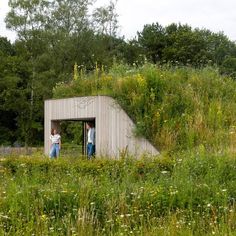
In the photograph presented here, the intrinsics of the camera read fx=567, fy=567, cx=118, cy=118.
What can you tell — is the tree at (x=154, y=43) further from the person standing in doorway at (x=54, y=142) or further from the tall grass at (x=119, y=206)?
the tall grass at (x=119, y=206)

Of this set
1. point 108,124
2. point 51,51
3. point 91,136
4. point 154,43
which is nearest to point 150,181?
point 108,124

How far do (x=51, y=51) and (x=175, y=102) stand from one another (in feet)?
107

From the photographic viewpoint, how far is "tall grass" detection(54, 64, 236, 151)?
14.8 meters

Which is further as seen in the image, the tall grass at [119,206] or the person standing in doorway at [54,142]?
the person standing in doorway at [54,142]

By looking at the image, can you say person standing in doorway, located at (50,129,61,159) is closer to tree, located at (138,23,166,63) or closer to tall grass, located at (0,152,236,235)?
tall grass, located at (0,152,236,235)

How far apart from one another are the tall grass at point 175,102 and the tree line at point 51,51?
2646 cm

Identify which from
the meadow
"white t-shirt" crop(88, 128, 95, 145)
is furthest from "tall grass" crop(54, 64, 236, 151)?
"white t-shirt" crop(88, 128, 95, 145)

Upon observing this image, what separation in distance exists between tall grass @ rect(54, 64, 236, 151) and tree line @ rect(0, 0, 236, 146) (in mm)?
26460

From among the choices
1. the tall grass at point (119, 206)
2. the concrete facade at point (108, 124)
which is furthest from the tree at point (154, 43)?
the tall grass at point (119, 206)

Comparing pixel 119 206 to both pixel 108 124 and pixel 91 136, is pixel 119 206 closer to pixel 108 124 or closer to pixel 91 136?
pixel 108 124

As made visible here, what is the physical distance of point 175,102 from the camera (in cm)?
1592

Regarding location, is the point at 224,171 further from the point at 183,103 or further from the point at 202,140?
the point at 183,103

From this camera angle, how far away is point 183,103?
16.0 metres

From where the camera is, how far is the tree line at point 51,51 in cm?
4544
